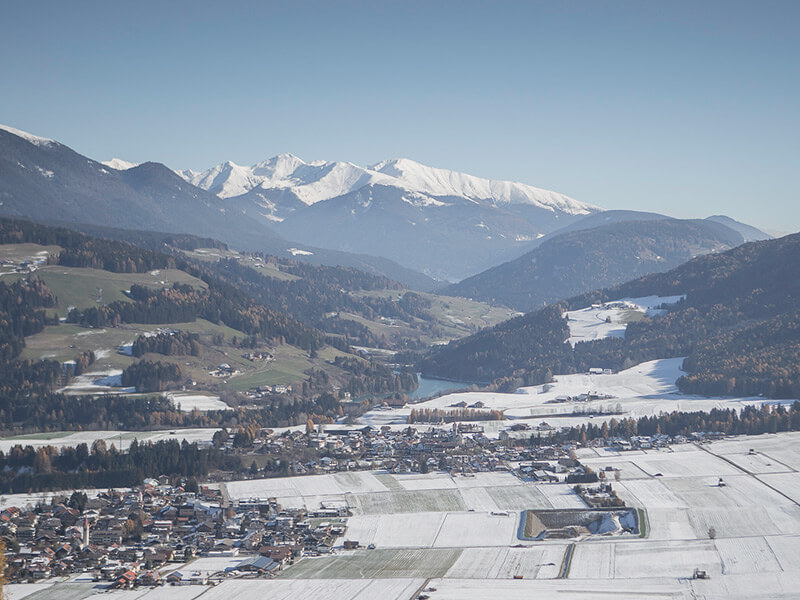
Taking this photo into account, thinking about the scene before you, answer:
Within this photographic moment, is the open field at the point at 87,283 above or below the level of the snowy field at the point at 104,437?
above

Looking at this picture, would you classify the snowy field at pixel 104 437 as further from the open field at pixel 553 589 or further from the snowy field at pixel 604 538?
the open field at pixel 553 589

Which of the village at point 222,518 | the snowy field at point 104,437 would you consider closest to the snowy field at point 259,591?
the village at point 222,518

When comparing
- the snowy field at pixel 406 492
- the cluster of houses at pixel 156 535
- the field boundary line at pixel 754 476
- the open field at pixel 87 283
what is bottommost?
the cluster of houses at pixel 156 535

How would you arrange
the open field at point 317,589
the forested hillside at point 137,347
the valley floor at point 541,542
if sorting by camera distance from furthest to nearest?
the forested hillside at point 137,347 → the valley floor at point 541,542 → the open field at point 317,589

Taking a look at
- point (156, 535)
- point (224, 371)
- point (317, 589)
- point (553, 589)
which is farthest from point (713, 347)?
point (317, 589)

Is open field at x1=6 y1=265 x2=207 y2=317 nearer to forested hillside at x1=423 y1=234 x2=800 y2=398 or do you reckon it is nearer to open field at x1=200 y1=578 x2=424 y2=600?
forested hillside at x1=423 y1=234 x2=800 y2=398

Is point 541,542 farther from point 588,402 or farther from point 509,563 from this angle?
point 588,402

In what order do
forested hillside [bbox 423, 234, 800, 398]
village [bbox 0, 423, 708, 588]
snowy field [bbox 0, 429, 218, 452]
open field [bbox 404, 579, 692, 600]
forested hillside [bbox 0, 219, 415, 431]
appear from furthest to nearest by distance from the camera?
1. forested hillside [bbox 423, 234, 800, 398]
2. forested hillside [bbox 0, 219, 415, 431]
3. snowy field [bbox 0, 429, 218, 452]
4. village [bbox 0, 423, 708, 588]
5. open field [bbox 404, 579, 692, 600]

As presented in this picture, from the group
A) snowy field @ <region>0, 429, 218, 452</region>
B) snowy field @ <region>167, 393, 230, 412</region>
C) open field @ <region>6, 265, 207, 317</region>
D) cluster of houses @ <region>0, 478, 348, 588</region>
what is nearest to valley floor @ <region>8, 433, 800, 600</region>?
cluster of houses @ <region>0, 478, 348, 588</region>
